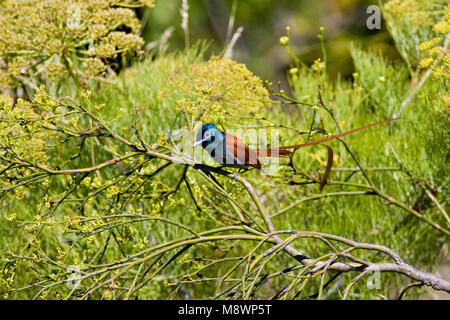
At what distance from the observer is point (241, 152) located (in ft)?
3.50

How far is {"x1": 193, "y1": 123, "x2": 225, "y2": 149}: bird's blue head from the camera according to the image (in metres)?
1.10

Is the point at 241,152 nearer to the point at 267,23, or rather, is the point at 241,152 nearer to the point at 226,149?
the point at 226,149

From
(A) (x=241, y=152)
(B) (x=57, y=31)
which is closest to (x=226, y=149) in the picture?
(A) (x=241, y=152)

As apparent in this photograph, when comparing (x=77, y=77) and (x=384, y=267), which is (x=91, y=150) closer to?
(x=77, y=77)

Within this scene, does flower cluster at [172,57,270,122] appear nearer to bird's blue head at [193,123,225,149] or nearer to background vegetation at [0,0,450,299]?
background vegetation at [0,0,450,299]

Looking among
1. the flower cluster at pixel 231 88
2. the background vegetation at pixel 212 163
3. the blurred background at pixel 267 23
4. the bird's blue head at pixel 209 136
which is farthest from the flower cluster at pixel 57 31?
the blurred background at pixel 267 23

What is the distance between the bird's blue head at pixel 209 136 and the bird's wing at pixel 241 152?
16 millimetres

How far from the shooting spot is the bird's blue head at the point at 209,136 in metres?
1.10

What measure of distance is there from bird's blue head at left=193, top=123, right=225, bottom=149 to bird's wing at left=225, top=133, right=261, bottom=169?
0.02 metres

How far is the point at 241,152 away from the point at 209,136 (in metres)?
0.07

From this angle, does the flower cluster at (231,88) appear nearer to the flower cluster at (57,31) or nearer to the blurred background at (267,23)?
the flower cluster at (57,31)

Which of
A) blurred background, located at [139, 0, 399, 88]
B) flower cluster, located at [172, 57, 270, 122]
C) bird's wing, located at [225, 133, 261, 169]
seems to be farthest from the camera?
blurred background, located at [139, 0, 399, 88]

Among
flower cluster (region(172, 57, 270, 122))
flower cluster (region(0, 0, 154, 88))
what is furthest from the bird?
flower cluster (region(0, 0, 154, 88))
